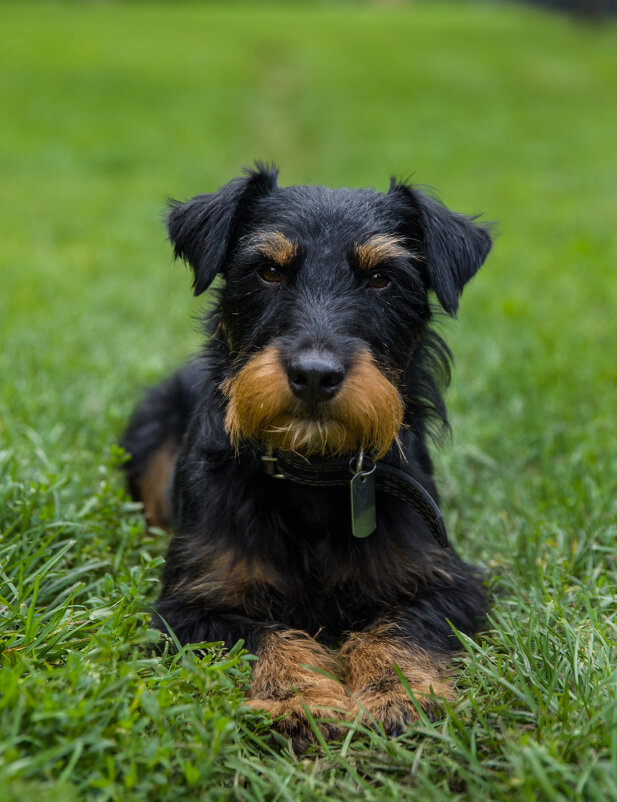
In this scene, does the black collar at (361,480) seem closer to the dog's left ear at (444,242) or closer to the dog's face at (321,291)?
the dog's face at (321,291)

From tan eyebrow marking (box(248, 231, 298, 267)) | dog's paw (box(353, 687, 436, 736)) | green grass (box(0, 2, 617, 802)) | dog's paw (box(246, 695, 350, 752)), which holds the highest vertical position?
tan eyebrow marking (box(248, 231, 298, 267))

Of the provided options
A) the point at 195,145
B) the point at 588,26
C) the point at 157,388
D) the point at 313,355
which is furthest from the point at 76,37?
the point at 313,355

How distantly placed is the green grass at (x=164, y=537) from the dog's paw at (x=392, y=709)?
0.22ft

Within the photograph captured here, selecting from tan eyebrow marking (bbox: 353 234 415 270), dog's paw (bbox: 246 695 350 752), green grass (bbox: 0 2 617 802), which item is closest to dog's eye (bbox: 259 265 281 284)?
tan eyebrow marking (bbox: 353 234 415 270)

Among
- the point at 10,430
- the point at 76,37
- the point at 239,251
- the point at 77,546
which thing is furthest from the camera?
the point at 76,37

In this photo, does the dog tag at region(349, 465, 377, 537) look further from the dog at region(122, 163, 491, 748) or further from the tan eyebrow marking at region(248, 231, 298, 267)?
the tan eyebrow marking at region(248, 231, 298, 267)

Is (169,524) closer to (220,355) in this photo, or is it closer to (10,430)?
(10,430)

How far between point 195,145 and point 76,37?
742 inches

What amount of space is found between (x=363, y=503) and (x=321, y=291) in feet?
2.75

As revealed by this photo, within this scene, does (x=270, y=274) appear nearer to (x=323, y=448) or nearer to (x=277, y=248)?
(x=277, y=248)

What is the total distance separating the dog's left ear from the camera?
3.32 meters

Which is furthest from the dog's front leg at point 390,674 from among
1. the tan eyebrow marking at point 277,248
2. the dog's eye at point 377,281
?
the tan eyebrow marking at point 277,248

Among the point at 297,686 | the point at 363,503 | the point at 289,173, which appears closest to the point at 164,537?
the point at 363,503

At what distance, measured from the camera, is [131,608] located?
9.55 ft
